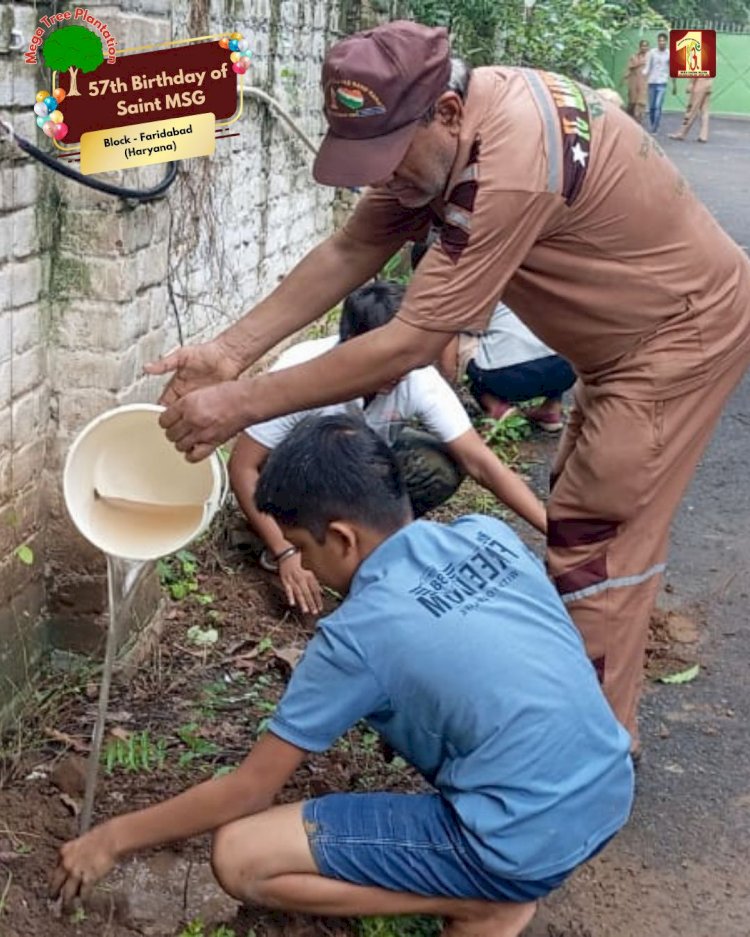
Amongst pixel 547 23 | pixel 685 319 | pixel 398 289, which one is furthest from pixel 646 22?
pixel 685 319

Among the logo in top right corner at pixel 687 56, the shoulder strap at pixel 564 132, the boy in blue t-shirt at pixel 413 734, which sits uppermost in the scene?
the shoulder strap at pixel 564 132

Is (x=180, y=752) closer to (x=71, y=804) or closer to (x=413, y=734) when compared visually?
(x=71, y=804)

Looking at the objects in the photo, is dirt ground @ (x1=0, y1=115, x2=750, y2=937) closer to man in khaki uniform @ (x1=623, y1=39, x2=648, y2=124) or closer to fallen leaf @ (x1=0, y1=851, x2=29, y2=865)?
fallen leaf @ (x1=0, y1=851, x2=29, y2=865)

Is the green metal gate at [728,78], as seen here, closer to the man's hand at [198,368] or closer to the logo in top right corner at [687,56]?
the logo in top right corner at [687,56]

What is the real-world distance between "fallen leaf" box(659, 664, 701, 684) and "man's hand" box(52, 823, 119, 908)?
216cm

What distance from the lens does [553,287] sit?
293 centimetres

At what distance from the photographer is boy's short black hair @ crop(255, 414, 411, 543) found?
244 centimetres

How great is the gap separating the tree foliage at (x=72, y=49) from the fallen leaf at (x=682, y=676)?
2.48m

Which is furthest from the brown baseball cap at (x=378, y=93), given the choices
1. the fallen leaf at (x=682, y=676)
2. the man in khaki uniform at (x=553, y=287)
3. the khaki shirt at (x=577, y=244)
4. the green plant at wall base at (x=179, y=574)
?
the fallen leaf at (x=682, y=676)

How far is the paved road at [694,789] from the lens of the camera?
9.77 ft

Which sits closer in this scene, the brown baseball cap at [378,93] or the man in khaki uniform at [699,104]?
the brown baseball cap at [378,93]

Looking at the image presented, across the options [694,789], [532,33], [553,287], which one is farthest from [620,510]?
[532,33]

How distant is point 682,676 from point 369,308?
4.99 feet

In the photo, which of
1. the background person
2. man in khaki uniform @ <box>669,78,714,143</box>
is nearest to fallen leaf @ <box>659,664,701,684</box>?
the background person
